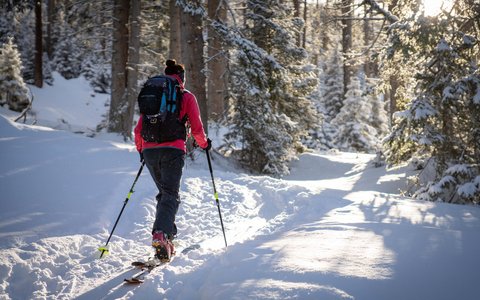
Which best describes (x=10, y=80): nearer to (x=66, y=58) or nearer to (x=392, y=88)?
(x=66, y=58)

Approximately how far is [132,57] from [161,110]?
10119 millimetres

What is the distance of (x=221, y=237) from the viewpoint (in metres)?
5.49

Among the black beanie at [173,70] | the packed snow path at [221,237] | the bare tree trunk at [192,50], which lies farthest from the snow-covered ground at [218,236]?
the bare tree trunk at [192,50]

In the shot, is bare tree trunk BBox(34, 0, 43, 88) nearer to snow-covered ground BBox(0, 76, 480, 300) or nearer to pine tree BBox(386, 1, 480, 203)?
snow-covered ground BBox(0, 76, 480, 300)

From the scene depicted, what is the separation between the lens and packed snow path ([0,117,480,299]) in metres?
3.38

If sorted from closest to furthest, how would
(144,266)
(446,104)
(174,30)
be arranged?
1. (144,266)
2. (446,104)
3. (174,30)

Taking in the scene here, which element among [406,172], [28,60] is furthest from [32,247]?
[28,60]

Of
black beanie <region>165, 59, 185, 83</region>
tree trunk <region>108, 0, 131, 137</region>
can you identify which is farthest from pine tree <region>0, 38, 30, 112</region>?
black beanie <region>165, 59, 185, 83</region>

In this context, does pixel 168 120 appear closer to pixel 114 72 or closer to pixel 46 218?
pixel 46 218

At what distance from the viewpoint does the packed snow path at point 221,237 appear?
3.38 meters

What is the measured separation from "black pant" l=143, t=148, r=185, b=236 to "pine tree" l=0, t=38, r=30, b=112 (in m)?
18.9

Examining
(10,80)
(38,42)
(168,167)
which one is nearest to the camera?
(168,167)

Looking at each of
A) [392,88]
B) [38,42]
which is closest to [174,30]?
[392,88]

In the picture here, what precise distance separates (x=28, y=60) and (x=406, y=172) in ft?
104
